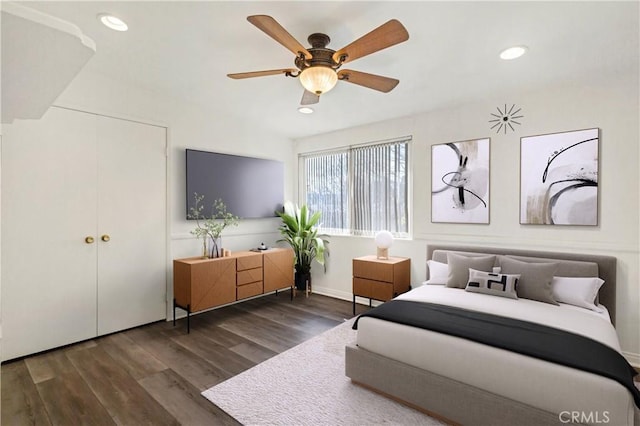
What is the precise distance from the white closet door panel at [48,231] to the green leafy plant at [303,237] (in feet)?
8.21

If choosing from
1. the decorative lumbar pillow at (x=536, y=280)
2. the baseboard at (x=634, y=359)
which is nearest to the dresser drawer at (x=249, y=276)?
the decorative lumbar pillow at (x=536, y=280)

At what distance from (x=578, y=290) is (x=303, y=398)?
2.53 m

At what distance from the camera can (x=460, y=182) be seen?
3.67m

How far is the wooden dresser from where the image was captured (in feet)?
11.2

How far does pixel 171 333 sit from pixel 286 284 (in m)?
1.66

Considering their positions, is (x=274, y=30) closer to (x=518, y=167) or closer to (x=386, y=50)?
(x=386, y=50)

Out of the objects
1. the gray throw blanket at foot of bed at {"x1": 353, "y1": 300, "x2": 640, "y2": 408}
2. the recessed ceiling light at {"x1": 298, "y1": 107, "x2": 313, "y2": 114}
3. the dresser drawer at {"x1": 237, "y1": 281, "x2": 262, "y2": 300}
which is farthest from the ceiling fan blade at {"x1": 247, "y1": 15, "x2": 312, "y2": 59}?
the dresser drawer at {"x1": 237, "y1": 281, "x2": 262, "y2": 300}

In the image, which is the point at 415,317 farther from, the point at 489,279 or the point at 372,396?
the point at 489,279

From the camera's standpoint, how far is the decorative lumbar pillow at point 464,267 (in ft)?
10.2

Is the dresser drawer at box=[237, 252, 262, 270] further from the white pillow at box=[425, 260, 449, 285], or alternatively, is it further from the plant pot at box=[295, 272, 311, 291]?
the white pillow at box=[425, 260, 449, 285]

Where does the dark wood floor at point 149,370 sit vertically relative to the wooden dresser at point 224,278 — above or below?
below

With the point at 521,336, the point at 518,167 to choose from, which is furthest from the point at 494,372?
the point at 518,167

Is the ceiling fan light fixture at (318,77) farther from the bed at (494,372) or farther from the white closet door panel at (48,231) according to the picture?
the white closet door panel at (48,231)

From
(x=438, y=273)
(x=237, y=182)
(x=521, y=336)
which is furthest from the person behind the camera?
(x=237, y=182)
